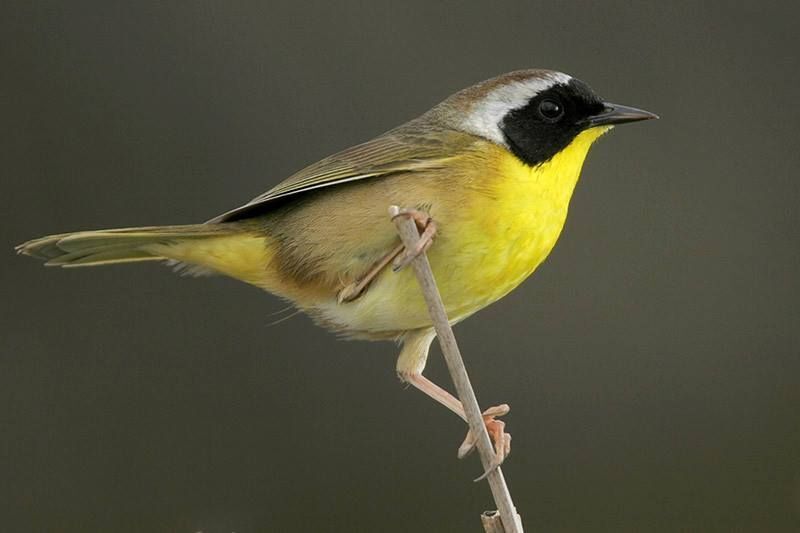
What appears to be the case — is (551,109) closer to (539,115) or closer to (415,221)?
(539,115)

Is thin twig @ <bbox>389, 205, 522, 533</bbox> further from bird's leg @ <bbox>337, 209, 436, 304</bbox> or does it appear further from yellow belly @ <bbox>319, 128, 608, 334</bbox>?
yellow belly @ <bbox>319, 128, 608, 334</bbox>

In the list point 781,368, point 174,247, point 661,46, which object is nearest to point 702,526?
point 781,368

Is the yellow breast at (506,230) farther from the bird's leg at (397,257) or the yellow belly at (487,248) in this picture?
the bird's leg at (397,257)

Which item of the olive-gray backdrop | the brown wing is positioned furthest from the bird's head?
the olive-gray backdrop

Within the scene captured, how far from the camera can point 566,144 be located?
3.77 metres

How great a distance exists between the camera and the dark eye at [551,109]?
3801 mm

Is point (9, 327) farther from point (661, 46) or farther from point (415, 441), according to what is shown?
point (661, 46)

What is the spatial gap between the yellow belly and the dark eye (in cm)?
10

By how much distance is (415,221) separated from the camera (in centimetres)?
340

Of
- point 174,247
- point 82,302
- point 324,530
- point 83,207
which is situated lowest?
point 324,530

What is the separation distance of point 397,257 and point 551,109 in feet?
2.34

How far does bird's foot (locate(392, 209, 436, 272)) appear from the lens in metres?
3.16

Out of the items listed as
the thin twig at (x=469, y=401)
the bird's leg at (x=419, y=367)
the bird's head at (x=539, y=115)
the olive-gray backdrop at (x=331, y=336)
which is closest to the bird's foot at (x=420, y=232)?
the thin twig at (x=469, y=401)

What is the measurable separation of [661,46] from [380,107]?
1349 mm
